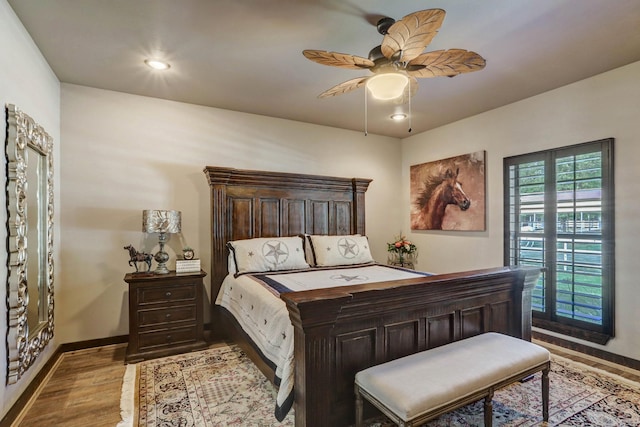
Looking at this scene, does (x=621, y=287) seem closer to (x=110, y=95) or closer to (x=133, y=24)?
(x=133, y=24)

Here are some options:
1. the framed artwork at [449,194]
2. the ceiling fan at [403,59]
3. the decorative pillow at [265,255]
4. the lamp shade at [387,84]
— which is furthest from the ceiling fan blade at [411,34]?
the framed artwork at [449,194]

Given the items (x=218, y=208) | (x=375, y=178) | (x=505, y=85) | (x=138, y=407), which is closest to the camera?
(x=138, y=407)

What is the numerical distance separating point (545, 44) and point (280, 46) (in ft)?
6.67

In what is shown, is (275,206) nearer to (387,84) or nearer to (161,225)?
(161,225)

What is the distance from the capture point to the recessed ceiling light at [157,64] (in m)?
2.73

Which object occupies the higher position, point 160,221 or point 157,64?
point 157,64

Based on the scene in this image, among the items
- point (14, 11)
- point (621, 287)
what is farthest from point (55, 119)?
point (621, 287)

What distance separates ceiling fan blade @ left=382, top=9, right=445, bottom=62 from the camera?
1604mm

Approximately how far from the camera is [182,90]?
334 cm

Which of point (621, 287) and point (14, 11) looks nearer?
point (14, 11)

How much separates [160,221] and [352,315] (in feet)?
7.41

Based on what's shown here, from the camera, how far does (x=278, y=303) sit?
88.4 inches

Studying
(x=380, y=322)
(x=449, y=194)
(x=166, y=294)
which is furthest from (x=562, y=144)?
(x=166, y=294)

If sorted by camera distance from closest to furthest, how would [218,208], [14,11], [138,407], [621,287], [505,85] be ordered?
1. [14,11]
2. [138,407]
3. [621,287]
4. [505,85]
5. [218,208]
